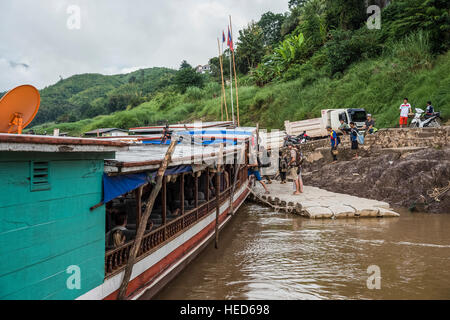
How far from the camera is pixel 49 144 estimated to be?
2.92 m

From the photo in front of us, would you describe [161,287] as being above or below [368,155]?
below

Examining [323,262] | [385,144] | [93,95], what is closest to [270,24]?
[385,144]

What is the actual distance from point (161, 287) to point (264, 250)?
3.06 m

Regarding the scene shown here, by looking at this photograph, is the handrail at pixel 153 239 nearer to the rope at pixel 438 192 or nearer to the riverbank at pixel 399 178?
the riverbank at pixel 399 178

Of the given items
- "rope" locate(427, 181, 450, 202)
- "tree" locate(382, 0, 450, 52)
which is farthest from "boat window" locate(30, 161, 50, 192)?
"tree" locate(382, 0, 450, 52)

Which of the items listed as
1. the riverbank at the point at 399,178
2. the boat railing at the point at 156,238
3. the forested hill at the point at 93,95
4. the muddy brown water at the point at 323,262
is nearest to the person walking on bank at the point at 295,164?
the riverbank at the point at 399,178

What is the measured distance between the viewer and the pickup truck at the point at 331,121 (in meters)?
19.0

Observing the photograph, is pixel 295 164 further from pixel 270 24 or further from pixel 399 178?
pixel 270 24

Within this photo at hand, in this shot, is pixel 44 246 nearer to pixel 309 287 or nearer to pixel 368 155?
pixel 309 287

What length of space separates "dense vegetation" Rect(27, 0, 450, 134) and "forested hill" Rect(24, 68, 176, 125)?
1295 cm

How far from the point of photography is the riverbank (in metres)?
10.4

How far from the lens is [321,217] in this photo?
33.4 feet

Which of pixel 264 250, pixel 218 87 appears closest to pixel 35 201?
pixel 264 250

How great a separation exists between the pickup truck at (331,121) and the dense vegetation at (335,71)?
1030 millimetres
